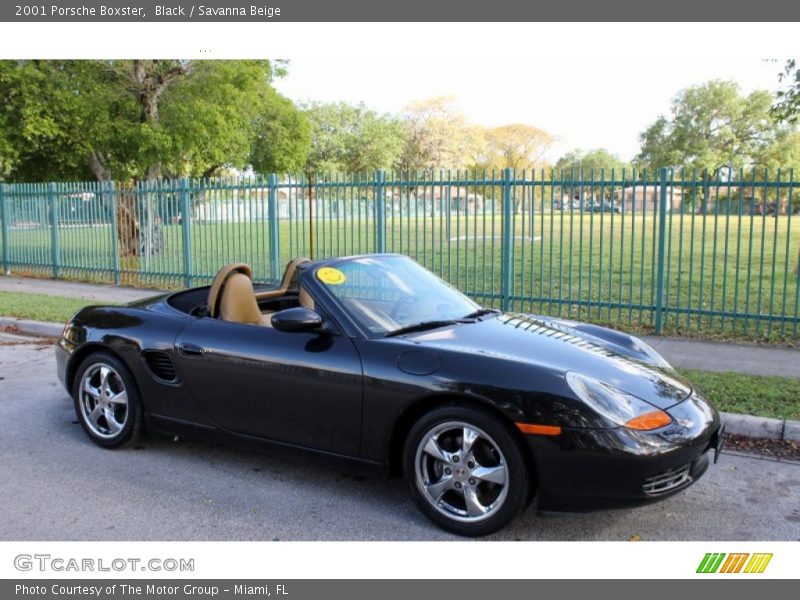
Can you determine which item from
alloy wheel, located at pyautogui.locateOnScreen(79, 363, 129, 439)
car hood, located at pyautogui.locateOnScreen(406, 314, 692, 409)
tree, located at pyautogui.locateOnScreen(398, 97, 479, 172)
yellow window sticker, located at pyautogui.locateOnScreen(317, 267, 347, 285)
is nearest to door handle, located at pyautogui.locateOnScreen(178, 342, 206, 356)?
alloy wheel, located at pyautogui.locateOnScreen(79, 363, 129, 439)

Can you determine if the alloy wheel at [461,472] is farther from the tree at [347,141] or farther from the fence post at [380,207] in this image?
the tree at [347,141]

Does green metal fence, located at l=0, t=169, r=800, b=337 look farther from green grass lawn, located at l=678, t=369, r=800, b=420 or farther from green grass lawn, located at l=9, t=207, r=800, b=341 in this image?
green grass lawn, located at l=678, t=369, r=800, b=420

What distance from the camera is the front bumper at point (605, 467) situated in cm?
341

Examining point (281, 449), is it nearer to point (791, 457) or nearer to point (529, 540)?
point (529, 540)

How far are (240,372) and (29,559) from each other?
4.84 ft

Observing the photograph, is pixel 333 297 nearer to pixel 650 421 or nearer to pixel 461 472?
pixel 461 472

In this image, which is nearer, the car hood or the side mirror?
the car hood

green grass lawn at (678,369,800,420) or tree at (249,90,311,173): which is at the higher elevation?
tree at (249,90,311,173)

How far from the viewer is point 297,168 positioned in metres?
32.3

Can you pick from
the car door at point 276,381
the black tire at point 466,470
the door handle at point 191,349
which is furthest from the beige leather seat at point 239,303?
the black tire at point 466,470

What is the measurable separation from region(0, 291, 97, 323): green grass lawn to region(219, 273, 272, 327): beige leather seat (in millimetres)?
6316

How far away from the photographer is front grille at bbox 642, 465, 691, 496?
346cm

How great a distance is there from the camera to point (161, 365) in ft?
15.8

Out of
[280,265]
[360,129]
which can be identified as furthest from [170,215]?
[360,129]
